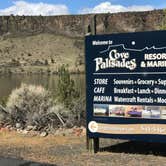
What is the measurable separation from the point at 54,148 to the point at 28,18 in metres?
107

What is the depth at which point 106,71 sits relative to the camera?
10609mm

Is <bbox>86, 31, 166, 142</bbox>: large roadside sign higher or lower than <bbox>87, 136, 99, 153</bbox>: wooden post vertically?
higher

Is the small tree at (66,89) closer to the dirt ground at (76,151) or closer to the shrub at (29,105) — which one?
the shrub at (29,105)

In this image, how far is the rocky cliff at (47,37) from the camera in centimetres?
9402

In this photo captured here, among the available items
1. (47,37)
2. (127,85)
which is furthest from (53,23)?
(127,85)

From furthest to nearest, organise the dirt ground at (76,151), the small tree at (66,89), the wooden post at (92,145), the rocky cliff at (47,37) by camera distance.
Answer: the rocky cliff at (47,37) < the small tree at (66,89) < the wooden post at (92,145) < the dirt ground at (76,151)

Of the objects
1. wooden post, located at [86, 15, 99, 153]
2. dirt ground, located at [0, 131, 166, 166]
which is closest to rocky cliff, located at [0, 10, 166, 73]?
dirt ground, located at [0, 131, 166, 166]

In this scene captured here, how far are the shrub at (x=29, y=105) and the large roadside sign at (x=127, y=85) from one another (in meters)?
4.36

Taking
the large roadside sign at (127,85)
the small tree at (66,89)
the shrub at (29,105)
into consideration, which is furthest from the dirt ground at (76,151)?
the small tree at (66,89)

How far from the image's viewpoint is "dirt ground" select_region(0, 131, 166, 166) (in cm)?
984

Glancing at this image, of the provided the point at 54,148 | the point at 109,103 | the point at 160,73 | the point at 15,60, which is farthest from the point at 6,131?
the point at 15,60

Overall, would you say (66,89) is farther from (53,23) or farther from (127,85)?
(53,23)

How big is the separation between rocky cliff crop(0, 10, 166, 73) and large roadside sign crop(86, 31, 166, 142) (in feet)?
241

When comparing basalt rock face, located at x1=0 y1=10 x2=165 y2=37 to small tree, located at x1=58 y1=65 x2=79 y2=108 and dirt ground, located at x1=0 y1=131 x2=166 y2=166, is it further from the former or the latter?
dirt ground, located at x1=0 y1=131 x2=166 y2=166
